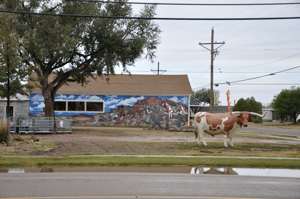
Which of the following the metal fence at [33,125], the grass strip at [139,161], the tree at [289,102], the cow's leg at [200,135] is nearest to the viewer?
the grass strip at [139,161]

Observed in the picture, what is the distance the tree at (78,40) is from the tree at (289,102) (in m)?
51.0

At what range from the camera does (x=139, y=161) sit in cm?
2142

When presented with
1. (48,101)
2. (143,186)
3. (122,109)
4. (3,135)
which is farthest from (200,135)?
(122,109)

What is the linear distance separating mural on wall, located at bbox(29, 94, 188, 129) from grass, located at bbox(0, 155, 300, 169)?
39894mm

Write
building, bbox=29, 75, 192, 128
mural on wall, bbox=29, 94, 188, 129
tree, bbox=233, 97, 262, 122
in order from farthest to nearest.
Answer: tree, bbox=233, 97, 262, 122 → building, bbox=29, 75, 192, 128 → mural on wall, bbox=29, 94, 188, 129

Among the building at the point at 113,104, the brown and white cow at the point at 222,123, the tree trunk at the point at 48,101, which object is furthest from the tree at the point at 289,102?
the brown and white cow at the point at 222,123

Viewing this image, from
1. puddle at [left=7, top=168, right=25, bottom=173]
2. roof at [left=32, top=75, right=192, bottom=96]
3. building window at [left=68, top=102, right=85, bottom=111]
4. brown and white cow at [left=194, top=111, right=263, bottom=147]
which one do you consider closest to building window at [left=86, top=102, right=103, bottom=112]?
building window at [left=68, top=102, right=85, bottom=111]

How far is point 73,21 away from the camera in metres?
43.1

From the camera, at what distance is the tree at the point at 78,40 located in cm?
4128

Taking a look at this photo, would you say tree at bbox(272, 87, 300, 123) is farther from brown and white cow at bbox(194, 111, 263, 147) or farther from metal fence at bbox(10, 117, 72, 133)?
brown and white cow at bbox(194, 111, 263, 147)

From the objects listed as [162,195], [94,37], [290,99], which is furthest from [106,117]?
[162,195]

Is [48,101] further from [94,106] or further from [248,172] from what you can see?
[248,172]

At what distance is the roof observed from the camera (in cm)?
6401

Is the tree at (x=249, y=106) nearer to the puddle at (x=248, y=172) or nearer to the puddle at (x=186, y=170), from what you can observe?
the puddle at (x=248, y=172)
